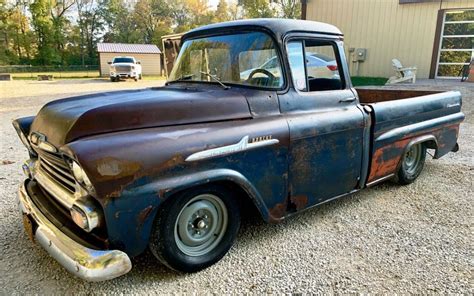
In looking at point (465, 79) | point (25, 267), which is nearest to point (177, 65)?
point (25, 267)

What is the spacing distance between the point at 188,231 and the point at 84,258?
0.77m

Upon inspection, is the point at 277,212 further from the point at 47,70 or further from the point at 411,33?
the point at 47,70

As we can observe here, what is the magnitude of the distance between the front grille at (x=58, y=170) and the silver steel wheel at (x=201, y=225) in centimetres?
76

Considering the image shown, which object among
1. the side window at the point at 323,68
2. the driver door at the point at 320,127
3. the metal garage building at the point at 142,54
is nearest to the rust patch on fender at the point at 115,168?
the driver door at the point at 320,127

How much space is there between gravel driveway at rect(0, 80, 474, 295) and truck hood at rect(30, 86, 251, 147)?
106cm

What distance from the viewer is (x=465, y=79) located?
13633mm

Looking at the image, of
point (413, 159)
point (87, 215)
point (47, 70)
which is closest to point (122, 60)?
point (47, 70)

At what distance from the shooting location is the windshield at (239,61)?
3000mm

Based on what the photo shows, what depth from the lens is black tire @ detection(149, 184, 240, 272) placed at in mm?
2387

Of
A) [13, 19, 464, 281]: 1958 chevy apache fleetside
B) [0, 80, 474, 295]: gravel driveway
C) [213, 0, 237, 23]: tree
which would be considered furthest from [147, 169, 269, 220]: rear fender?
[213, 0, 237, 23]: tree

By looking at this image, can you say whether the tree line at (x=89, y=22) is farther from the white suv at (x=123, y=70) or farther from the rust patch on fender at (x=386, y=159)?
the rust patch on fender at (x=386, y=159)

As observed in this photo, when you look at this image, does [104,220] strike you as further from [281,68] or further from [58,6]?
[58,6]

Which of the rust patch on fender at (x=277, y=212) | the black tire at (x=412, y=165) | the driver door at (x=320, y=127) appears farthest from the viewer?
the black tire at (x=412, y=165)

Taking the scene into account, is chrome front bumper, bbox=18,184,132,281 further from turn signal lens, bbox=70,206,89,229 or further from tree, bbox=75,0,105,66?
tree, bbox=75,0,105,66
